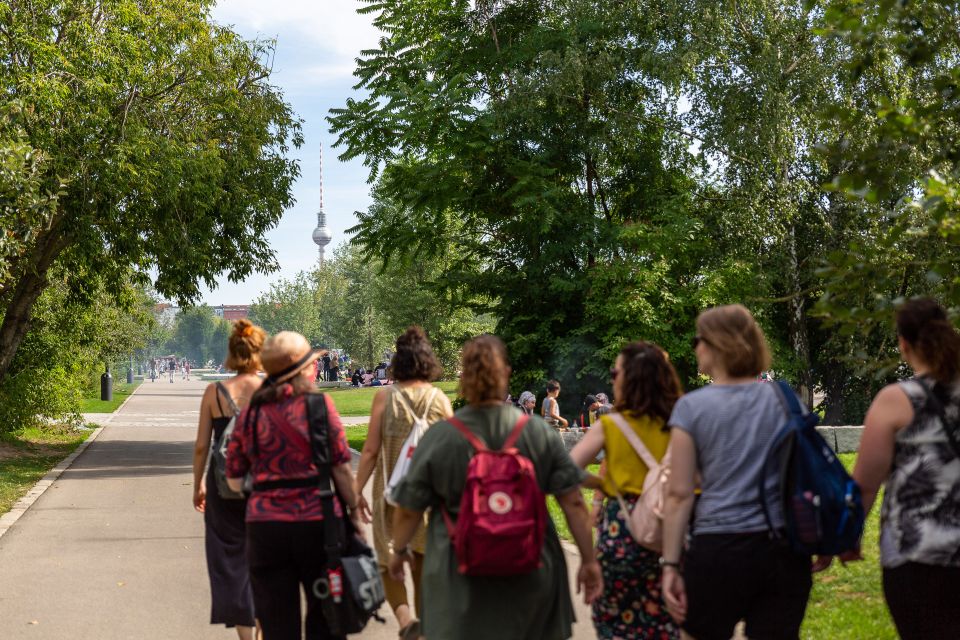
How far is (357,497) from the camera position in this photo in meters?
4.75

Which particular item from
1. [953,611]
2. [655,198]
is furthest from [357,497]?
[655,198]

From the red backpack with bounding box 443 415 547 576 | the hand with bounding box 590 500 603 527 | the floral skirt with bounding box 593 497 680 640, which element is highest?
the red backpack with bounding box 443 415 547 576

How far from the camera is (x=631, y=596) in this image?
404 centimetres

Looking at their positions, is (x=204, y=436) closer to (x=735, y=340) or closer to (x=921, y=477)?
(x=735, y=340)

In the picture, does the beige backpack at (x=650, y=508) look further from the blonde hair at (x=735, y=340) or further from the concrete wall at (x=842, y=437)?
the concrete wall at (x=842, y=437)

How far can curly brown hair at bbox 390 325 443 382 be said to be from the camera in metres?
5.58

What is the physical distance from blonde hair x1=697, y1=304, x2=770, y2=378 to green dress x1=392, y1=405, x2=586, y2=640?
64cm

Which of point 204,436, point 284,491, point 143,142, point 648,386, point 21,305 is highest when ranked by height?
point 143,142

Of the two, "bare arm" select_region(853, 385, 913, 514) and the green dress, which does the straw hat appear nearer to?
the green dress

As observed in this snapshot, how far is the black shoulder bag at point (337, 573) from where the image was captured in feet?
14.4

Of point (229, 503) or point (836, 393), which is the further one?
point (836, 393)

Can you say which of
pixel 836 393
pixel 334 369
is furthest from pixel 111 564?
pixel 334 369

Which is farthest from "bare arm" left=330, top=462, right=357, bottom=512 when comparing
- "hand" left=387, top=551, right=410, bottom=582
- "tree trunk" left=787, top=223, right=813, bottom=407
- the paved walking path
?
"tree trunk" left=787, top=223, right=813, bottom=407

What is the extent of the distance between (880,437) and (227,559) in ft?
11.2
